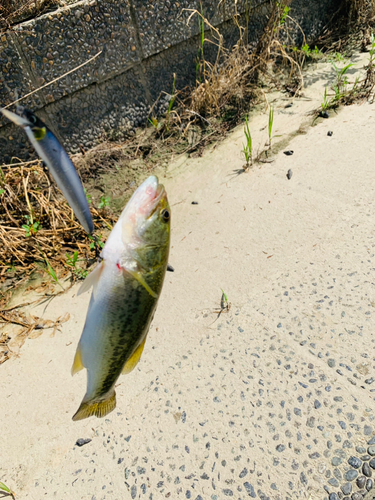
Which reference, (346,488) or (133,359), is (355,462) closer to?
(346,488)

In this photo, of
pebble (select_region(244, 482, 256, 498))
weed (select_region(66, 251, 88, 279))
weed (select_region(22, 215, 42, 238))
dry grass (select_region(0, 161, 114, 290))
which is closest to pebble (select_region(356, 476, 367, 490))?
pebble (select_region(244, 482, 256, 498))

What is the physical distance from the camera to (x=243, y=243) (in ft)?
11.4

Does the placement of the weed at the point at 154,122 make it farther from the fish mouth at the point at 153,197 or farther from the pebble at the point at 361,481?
the pebble at the point at 361,481

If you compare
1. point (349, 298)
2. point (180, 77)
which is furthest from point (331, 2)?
point (349, 298)

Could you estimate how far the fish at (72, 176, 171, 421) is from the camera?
5.02 ft

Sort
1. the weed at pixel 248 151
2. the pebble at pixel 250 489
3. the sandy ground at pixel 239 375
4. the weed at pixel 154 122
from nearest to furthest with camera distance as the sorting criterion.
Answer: the pebble at pixel 250 489
the sandy ground at pixel 239 375
the weed at pixel 248 151
the weed at pixel 154 122

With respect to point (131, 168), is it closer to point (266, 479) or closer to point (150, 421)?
point (150, 421)

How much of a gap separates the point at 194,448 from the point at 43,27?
12.1 ft

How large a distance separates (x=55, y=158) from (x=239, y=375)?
1814mm

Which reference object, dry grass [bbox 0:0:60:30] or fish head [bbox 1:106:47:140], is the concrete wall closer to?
dry grass [bbox 0:0:60:30]

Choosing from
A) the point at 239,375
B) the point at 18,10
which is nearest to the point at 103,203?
the point at 18,10

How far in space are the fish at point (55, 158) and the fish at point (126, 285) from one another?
9.7 inches

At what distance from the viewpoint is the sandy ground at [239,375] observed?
2109 mm

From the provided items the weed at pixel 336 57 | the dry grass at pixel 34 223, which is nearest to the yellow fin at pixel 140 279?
the dry grass at pixel 34 223
